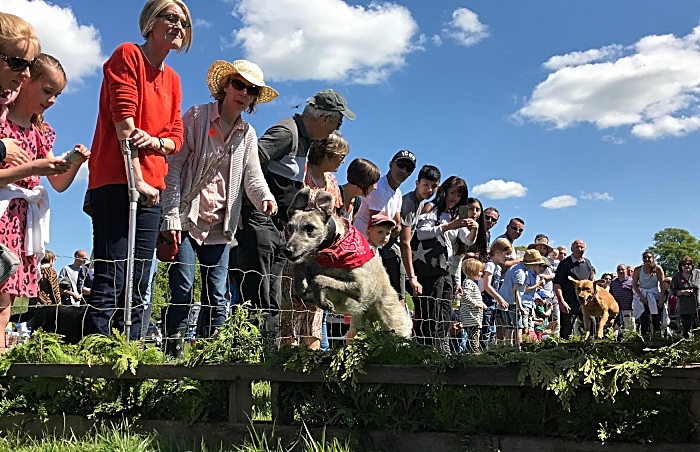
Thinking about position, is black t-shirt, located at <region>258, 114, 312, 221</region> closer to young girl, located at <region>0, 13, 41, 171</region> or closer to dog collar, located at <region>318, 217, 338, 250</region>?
dog collar, located at <region>318, 217, 338, 250</region>

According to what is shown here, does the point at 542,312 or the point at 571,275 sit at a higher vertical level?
the point at 571,275

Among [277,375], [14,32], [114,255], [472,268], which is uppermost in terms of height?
[14,32]

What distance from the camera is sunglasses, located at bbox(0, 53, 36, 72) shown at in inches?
145

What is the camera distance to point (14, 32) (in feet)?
12.0

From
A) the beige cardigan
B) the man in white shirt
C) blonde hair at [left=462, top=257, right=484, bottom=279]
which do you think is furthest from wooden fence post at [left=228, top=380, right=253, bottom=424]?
blonde hair at [left=462, top=257, right=484, bottom=279]

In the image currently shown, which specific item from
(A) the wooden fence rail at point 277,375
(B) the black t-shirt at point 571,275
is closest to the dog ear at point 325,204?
(A) the wooden fence rail at point 277,375

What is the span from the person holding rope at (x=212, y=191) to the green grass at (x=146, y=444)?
47.2 inches

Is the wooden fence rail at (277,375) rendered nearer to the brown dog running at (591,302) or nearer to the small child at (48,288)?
the small child at (48,288)

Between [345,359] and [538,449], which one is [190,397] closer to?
[345,359]

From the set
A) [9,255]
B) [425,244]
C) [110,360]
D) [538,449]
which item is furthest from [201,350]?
[425,244]

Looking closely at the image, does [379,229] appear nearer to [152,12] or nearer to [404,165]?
[404,165]

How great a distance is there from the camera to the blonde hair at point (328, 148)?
19.3 ft

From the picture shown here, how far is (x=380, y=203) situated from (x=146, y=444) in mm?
4173

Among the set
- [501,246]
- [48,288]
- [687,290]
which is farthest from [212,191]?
[687,290]
